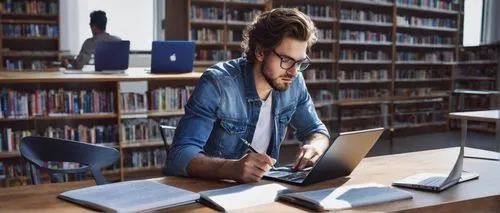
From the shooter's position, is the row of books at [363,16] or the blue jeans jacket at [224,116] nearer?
the blue jeans jacket at [224,116]

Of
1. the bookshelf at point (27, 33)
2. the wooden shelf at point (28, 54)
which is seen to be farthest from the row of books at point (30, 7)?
the wooden shelf at point (28, 54)

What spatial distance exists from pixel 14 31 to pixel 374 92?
16.1 ft

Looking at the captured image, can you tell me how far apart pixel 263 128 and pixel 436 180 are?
0.62 metres

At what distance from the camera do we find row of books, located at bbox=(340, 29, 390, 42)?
6836mm

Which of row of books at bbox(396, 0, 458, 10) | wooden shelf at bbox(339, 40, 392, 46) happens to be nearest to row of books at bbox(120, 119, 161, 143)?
wooden shelf at bbox(339, 40, 392, 46)

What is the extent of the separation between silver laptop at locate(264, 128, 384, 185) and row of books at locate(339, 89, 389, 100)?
5.48 meters

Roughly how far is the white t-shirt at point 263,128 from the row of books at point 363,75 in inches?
204

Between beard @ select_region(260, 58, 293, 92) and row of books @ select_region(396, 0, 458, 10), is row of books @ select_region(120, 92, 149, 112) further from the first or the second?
row of books @ select_region(396, 0, 458, 10)

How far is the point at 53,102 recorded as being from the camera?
3842mm

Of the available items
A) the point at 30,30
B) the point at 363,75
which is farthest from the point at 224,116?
the point at 30,30

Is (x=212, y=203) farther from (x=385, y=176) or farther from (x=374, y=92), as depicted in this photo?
(x=374, y=92)

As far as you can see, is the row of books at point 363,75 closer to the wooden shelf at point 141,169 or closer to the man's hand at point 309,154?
the wooden shelf at point 141,169

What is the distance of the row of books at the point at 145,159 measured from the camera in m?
4.23

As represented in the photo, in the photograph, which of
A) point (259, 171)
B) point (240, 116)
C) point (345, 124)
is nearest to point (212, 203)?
point (259, 171)
